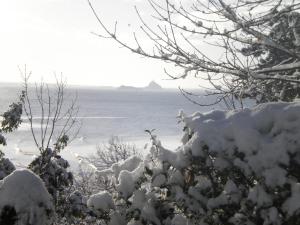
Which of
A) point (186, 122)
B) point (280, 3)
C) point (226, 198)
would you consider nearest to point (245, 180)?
point (226, 198)

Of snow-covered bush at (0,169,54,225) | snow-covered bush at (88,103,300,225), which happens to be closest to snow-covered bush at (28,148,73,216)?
snow-covered bush at (0,169,54,225)

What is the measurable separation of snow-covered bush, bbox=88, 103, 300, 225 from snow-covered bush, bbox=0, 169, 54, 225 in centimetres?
85

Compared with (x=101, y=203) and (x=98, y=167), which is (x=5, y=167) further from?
(x=98, y=167)

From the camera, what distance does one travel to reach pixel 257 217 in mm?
3205

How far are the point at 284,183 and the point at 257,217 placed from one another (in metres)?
0.37

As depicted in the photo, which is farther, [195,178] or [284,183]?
[195,178]

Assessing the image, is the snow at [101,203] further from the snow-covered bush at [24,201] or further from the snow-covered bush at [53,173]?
the snow-covered bush at [53,173]

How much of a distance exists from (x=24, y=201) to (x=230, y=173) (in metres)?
1.93

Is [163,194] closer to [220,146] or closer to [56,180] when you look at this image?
[220,146]

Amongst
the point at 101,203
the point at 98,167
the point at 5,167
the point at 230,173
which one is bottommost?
the point at 98,167

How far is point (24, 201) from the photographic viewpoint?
360 centimetres

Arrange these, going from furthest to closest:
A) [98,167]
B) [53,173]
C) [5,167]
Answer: [98,167], [5,167], [53,173]

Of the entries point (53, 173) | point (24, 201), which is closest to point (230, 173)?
point (24, 201)

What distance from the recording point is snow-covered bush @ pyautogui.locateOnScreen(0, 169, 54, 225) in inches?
140
